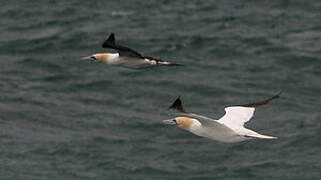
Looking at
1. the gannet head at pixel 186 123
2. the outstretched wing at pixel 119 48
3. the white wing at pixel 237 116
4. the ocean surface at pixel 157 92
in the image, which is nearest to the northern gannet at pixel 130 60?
the outstretched wing at pixel 119 48

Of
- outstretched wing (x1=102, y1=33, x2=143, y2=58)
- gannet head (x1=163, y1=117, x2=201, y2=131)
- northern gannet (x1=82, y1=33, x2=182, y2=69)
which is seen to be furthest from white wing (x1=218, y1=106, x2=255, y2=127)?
outstretched wing (x1=102, y1=33, x2=143, y2=58)

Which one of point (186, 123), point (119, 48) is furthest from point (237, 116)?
point (119, 48)

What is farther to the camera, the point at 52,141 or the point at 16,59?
the point at 16,59

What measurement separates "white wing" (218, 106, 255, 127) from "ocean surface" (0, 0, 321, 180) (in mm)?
9474

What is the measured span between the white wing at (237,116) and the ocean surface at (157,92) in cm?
947

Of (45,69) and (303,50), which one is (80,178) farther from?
(303,50)

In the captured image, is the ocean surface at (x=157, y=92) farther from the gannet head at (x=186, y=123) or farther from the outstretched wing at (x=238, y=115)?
the gannet head at (x=186, y=123)

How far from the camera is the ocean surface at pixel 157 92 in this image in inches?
1217

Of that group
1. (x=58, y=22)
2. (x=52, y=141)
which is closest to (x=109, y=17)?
(x=58, y=22)

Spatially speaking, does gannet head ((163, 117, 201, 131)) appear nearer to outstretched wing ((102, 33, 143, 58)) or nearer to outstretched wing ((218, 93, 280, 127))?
outstretched wing ((218, 93, 280, 127))

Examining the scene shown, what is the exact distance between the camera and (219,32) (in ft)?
133

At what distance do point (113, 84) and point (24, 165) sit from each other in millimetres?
5426

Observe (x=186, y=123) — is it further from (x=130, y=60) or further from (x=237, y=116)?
(x=130, y=60)

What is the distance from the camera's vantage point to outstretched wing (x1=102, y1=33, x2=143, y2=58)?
62.2 ft
